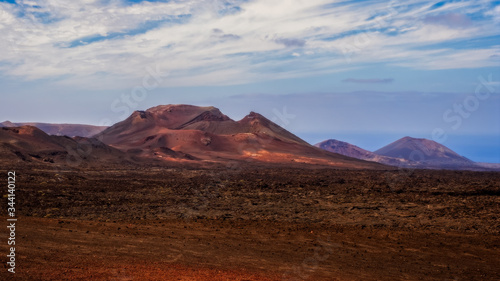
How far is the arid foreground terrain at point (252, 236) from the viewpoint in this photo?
42.5 feet

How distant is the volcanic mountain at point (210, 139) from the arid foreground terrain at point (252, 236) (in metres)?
57.6

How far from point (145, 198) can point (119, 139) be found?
334ft

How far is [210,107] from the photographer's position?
153 meters

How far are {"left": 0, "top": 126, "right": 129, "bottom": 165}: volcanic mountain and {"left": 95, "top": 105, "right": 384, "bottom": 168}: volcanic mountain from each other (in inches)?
409

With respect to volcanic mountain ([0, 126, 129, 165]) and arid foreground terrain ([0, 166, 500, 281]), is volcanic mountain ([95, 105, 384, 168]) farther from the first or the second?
arid foreground terrain ([0, 166, 500, 281])

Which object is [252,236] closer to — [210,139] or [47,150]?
[47,150]

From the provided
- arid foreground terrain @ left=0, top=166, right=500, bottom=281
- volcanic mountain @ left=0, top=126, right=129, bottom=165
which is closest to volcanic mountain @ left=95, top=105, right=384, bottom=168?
volcanic mountain @ left=0, top=126, right=129, bottom=165

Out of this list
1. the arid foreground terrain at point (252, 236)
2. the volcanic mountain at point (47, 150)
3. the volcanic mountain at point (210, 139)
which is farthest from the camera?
the volcanic mountain at point (210, 139)

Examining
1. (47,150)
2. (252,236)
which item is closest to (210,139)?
(47,150)

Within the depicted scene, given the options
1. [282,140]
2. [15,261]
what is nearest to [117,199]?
[15,261]

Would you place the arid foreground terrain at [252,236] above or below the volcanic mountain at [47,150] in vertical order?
below

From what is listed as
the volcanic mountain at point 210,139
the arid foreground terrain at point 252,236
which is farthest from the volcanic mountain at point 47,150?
the arid foreground terrain at point 252,236

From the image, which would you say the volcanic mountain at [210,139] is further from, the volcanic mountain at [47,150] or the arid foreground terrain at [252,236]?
the arid foreground terrain at [252,236]

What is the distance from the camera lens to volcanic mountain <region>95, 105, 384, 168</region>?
9372 cm
